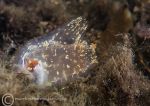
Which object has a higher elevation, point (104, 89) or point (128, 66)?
point (128, 66)

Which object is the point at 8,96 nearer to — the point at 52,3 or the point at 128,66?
the point at 128,66

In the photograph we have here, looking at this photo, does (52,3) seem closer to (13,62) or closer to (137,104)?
(13,62)

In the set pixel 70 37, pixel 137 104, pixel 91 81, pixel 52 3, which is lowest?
pixel 137 104

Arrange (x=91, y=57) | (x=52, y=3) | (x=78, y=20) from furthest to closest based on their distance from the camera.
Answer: (x=52, y=3) → (x=78, y=20) → (x=91, y=57)

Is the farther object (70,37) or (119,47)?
(70,37)

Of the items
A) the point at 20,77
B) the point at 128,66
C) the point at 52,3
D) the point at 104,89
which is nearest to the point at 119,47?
the point at 128,66

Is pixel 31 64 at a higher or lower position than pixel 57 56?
lower

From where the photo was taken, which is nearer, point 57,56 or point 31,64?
point 31,64

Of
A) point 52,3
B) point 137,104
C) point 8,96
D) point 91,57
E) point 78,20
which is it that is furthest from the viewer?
point 52,3
